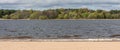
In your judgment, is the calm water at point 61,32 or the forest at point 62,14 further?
the forest at point 62,14

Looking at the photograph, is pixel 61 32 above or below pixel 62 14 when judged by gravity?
above

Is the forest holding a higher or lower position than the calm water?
lower

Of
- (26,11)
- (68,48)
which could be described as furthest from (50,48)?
(26,11)

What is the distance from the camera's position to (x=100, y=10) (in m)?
158

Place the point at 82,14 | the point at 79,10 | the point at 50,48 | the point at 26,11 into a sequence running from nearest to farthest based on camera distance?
the point at 50,48, the point at 82,14, the point at 79,10, the point at 26,11

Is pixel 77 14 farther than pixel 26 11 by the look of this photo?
No

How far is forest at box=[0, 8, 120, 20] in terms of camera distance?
15038cm

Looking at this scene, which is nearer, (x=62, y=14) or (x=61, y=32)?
(x=61, y=32)

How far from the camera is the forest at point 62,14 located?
15038 cm

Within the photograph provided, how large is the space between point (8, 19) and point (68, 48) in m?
149

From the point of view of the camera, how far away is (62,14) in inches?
5901

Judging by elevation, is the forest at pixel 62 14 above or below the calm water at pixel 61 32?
below

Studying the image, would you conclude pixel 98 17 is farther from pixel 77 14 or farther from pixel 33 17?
pixel 33 17

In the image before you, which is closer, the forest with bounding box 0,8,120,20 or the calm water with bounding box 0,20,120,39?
the calm water with bounding box 0,20,120,39
